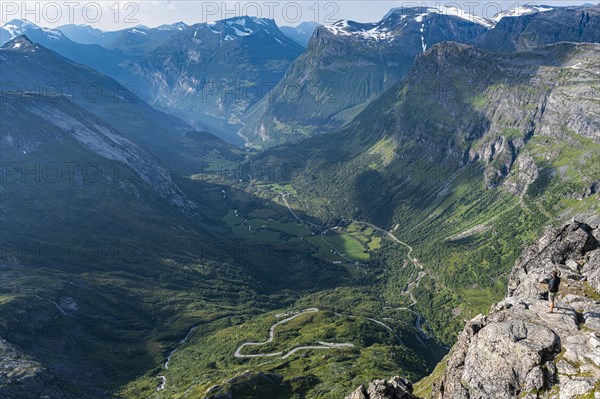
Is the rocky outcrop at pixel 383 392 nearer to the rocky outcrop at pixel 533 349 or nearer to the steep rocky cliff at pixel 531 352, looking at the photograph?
the steep rocky cliff at pixel 531 352

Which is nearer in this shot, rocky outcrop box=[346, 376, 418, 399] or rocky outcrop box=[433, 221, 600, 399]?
rocky outcrop box=[433, 221, 600, 399]

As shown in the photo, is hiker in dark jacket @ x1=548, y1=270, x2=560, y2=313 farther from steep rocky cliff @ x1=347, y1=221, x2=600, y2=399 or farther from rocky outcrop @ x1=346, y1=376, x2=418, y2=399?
rocky outcrop @ x1=346, y1=376, x2=418, y2=399

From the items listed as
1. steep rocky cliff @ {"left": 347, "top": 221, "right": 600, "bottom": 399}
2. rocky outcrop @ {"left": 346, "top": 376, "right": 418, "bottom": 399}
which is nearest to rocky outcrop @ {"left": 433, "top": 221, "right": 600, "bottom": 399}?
steep rocky cliff @ {"left": 347, "top": 221, "right": 600, "bottom": 399}

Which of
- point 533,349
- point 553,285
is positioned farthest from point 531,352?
point 553,285

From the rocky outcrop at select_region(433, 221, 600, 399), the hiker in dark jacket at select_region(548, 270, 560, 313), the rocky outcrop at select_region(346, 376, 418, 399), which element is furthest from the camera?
the hiker in dark jacket at select_region(548, 270, 560, 313)

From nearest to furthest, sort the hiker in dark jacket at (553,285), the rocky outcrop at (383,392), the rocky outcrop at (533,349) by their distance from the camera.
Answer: the rocky outcrop at (533,349) → the rocky outcrop at (383,392) → the hiker in dark jacket at (553,285)

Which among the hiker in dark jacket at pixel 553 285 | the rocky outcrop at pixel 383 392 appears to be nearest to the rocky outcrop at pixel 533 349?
the hiker in dark jacket at pixel 553 285

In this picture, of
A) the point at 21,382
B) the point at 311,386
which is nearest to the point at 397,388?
the point at 311,386
